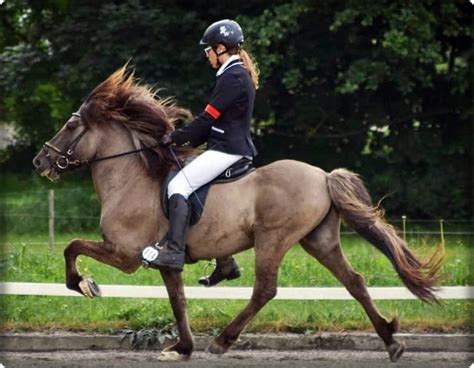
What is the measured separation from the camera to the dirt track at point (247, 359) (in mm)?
8930

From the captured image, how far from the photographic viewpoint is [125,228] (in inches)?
343

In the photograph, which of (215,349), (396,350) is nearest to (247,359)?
(215,349)

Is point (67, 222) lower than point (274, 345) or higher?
lower

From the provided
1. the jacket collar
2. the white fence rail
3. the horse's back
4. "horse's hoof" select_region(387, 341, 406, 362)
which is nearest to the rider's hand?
the jacket collar

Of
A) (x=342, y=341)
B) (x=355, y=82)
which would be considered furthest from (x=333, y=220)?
(x=355, y=82)

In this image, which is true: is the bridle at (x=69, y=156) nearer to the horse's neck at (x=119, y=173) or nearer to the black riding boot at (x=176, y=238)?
the horse's neck at (x=119, y=173)

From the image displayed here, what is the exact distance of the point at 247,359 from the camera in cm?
934

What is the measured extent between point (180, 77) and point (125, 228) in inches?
412

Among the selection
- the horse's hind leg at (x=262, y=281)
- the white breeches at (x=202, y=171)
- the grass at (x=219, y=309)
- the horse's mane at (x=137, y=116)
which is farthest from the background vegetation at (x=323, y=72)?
the horse's hind leg at (x=262, y=281)

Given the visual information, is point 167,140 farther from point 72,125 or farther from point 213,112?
point 72,125

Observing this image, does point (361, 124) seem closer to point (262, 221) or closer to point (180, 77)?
point (180, 77)

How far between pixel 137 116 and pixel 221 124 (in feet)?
2.64

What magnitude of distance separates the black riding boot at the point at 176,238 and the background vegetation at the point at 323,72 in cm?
941

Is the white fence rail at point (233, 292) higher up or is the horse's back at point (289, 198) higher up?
the horse's back at point (289, 198)
